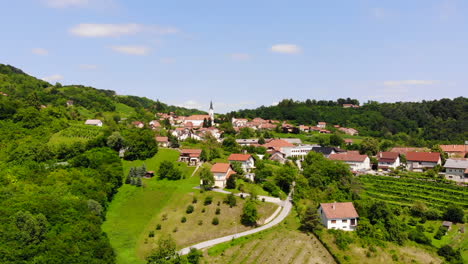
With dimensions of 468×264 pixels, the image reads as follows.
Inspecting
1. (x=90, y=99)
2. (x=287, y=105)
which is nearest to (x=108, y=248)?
(x=90, y=99)

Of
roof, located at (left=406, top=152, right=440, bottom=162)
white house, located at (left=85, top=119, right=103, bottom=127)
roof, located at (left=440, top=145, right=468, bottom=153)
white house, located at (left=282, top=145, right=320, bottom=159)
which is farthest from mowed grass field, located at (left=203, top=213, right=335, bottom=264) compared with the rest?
roof, located at (left=440, top=145, right=468, bottom=153)

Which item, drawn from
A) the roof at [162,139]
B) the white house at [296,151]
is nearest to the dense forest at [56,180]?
the roof at [162,139]

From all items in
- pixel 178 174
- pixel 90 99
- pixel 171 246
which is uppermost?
pixel 90 99

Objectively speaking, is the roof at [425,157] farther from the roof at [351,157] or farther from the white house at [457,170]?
the roof at [351,157]

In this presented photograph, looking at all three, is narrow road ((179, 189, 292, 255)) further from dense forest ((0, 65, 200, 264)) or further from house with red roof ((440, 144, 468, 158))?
house with red roof ((440, 144, 468, 158))

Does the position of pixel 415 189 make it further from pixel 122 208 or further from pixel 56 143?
Answer: pixel 56 143

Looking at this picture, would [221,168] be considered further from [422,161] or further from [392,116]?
[392,116]
